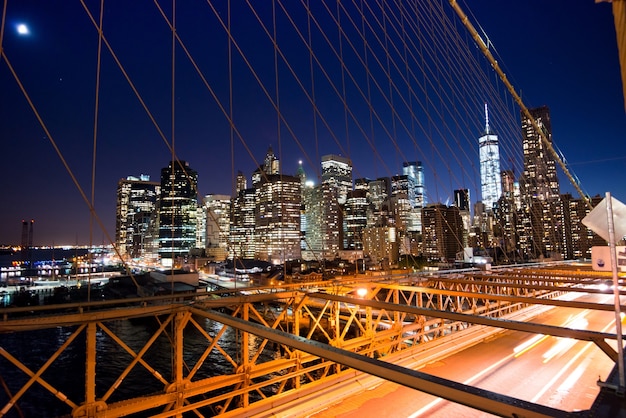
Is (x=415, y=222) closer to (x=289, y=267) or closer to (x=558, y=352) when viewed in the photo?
(x=289, y=267)

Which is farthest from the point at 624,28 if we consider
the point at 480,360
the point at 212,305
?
→ the point at 480,360

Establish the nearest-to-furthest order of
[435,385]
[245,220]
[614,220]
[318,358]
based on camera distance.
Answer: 1. [435,385]
2. [614,220]
3. [318,358]
4. [245,220]

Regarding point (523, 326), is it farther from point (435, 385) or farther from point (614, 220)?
point (435, 385)

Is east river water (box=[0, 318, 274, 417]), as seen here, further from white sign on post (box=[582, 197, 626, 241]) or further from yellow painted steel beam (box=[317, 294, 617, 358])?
white sign on post (box=[582, 197, 626, 241])

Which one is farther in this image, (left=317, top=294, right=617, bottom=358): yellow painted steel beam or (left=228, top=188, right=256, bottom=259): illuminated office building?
(left=228, top=188, right=256, bottom=259): illuminated office building

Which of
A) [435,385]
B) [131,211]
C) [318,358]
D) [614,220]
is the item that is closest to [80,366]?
[318,358]

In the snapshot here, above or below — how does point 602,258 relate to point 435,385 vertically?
above

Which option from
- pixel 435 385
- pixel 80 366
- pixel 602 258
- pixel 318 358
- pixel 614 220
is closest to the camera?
pixel 435 385

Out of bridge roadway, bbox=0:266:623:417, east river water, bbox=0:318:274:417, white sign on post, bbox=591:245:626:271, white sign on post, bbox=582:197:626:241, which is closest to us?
bridge roadway, bbox=0:266:623:417

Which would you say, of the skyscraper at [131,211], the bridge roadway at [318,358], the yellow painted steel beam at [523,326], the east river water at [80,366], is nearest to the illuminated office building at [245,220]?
the skyscraper at [131,211]

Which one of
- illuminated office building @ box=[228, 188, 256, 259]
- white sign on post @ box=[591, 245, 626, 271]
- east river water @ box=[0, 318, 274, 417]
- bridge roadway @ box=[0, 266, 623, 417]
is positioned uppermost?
illuminated office building @ box=[228, 188, 256, 259]

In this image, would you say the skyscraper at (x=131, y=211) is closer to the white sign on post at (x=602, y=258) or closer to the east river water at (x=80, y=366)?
the east river water at (x=80, y=366)

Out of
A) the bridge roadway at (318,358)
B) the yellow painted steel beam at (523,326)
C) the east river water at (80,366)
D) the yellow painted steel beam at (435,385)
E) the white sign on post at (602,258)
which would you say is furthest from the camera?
the east river water at (80,366)

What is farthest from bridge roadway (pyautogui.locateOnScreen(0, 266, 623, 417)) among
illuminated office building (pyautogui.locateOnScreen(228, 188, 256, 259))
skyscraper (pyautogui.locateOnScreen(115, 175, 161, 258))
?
skyscraper (pyautogui.locateOnScreen(115, 175, 161, 258))
